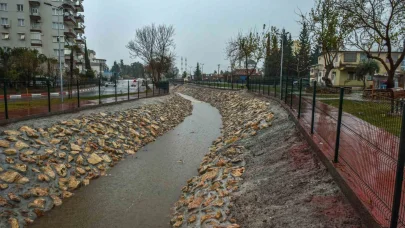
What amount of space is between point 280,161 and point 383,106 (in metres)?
3.73

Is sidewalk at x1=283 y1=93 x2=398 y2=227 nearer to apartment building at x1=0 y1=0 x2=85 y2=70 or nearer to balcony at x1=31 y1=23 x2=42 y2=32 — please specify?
apartment building at x1=0 y1=0 x2=85 y2=70

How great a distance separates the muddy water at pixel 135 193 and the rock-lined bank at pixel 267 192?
0.54m

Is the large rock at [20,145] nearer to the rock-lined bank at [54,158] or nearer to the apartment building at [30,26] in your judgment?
the rock-lined bank at [54,158]

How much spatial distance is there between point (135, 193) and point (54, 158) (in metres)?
2.92

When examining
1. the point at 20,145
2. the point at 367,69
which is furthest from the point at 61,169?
the point at 367,69

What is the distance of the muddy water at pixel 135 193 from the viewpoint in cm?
750

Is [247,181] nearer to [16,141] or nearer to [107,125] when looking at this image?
[16,141]

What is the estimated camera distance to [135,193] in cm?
912

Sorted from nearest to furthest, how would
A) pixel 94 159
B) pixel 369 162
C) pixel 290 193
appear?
pixel 369 162, pixel 290 193, pixel 94 159

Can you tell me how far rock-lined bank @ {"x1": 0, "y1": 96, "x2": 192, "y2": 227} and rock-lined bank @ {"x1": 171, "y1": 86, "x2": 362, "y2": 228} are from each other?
3.35 metres

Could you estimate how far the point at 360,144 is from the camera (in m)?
5.45

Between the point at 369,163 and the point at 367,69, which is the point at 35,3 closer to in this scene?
the point at 367,69

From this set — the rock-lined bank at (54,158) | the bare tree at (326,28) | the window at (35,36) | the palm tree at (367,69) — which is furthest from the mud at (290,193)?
the window at (35,36)

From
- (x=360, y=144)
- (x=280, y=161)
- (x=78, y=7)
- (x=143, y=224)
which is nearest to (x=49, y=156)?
(x=143, y=224)
